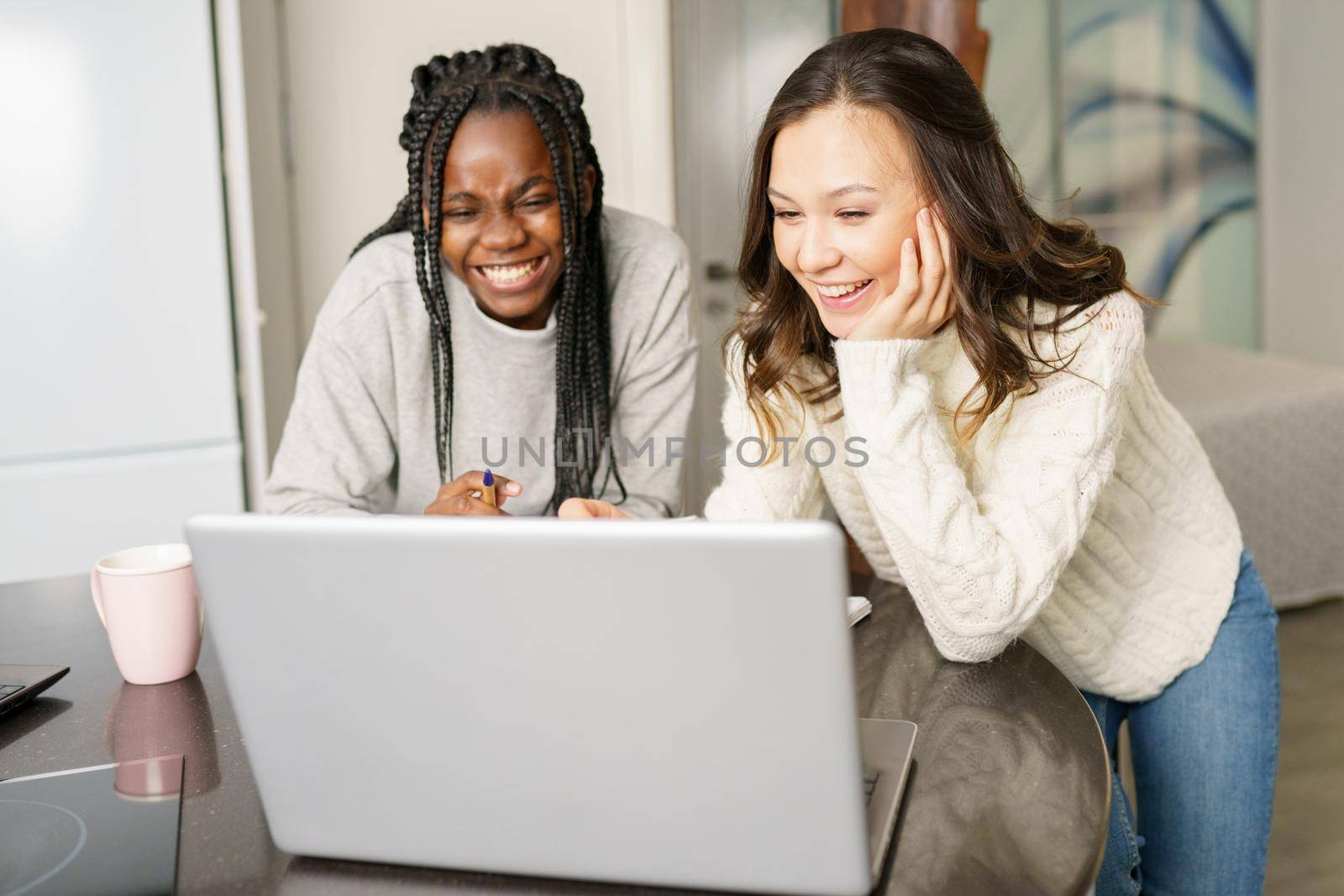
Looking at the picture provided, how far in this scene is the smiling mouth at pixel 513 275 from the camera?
1564 mm

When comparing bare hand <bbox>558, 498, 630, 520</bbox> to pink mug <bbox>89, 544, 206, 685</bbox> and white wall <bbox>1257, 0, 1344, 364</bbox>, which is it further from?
white wall <bbox>1257, 0, 1344, 364</bbox>

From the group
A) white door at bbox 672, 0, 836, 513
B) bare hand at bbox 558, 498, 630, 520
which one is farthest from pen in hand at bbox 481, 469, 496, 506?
white door at bbox 672, 0, 836, 513

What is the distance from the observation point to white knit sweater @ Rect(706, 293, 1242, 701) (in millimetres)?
1011

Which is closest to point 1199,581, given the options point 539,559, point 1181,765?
point 1181,765

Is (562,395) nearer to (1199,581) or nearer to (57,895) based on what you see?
(1199,581)

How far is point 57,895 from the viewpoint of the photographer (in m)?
0.68

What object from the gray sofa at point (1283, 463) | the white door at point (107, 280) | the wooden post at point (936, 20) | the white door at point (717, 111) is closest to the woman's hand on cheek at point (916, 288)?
the white door at point (107, 280)

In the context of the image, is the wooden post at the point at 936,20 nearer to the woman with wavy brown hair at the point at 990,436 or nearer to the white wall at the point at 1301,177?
the white wall at the point at 1301,177

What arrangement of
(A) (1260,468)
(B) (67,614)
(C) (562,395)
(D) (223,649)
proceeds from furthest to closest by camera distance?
(A) (1260,468)
(C) (562,395)
(B) (67,614)
(D) (223,649)

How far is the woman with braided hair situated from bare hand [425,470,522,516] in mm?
186

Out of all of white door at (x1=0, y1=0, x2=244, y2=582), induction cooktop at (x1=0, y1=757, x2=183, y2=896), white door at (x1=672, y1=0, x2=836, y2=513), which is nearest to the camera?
induction cooktop at (x1=0, y1=757, x2=183, y2=896)

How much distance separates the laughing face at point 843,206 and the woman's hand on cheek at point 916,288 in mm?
16

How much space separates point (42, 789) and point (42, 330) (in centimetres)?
167

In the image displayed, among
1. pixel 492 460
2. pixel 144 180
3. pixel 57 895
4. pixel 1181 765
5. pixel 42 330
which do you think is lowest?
pixel 1181 765
